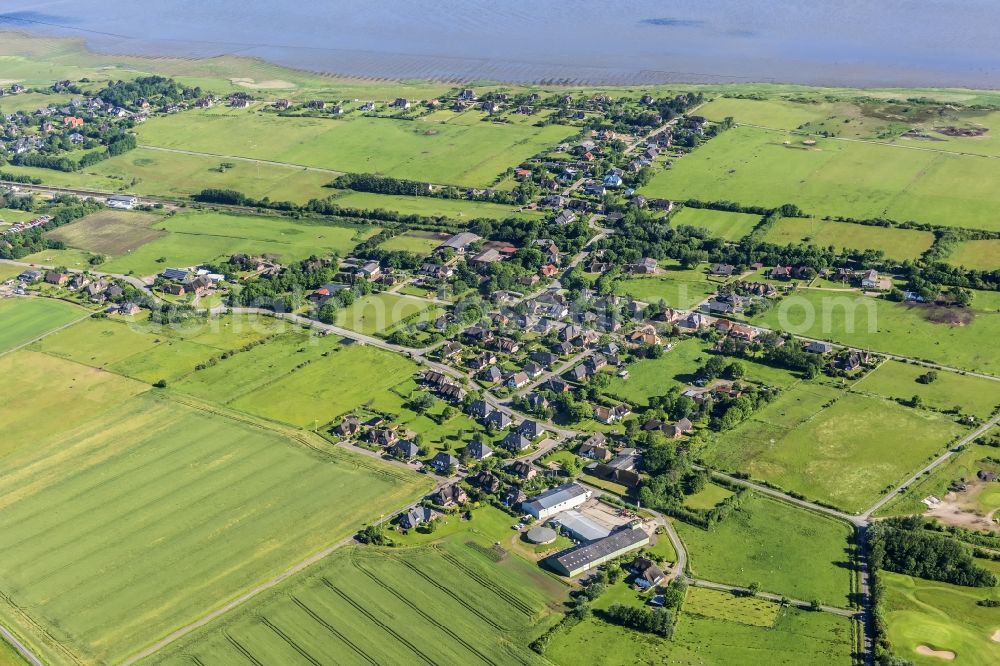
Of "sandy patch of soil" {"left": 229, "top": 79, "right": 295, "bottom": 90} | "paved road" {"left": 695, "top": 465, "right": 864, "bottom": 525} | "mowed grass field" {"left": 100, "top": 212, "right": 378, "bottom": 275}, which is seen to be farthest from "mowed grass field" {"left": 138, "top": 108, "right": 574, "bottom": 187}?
"paved road" {"left": 695, "top": 465, "right": 864, "bottom": 525}

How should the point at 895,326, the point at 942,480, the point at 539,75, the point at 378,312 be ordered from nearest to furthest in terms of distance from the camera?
the point at 942,480 → the point at 895,326 → the point at 378,312 → the point at 539,75

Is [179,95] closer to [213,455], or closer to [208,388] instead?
[208,388]

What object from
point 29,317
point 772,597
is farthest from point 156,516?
point 29,317

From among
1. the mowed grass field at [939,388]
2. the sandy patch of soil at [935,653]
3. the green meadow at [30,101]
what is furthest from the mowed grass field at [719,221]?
the green meadow at [30,101]

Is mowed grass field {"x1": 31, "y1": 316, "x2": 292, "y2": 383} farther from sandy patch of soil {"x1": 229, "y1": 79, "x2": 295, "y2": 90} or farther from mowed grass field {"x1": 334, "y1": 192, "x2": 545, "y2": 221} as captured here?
sandy patch of soil {"x1": 229, "y1": 79, "x2": 295, "y2": 90}

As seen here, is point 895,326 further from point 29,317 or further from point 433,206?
point 29,317

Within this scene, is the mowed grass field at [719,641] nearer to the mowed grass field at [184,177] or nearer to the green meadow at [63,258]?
the green meadow at [63,258]

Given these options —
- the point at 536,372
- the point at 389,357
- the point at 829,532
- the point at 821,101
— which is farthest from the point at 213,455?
the point at 821,101
